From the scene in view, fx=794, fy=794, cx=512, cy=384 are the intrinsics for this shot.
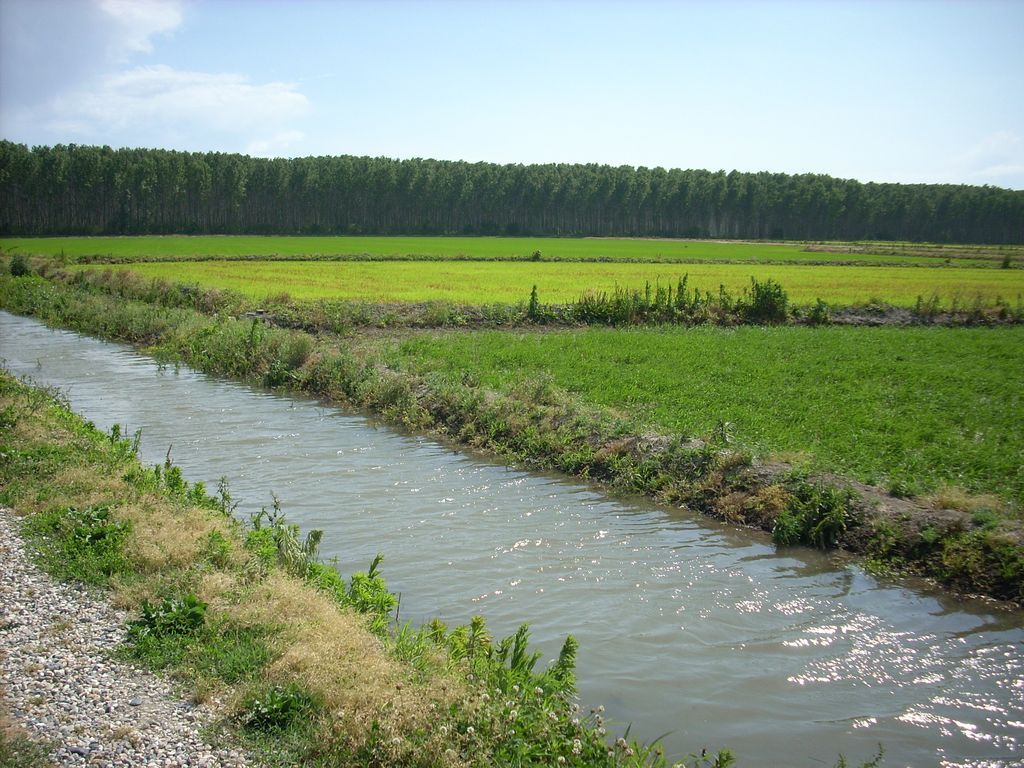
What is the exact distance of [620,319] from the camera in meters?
32.0

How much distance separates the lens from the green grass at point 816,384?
517 inches

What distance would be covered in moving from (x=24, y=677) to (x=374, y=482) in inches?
317

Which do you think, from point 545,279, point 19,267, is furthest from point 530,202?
point 19,267

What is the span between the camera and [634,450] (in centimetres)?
1437

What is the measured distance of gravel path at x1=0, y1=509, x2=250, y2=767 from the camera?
5480 mm

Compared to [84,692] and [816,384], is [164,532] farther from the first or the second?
[816,384]

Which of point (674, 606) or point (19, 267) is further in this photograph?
point (19, 267)

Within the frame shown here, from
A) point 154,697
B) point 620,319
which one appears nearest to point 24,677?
point 154,697

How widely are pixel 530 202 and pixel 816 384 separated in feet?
375

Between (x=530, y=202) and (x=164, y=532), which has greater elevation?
(x=530, y=202)

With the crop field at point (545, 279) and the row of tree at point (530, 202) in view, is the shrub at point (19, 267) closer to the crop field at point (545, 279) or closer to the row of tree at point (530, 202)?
the crop field at point (545, 279)

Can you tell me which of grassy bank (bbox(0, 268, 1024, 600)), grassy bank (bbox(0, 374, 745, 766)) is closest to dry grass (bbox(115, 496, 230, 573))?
grassy bank (bbox(0, 374, 745, 766))

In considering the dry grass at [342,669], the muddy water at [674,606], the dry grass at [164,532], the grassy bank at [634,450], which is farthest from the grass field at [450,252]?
the dry grass at [342,669]

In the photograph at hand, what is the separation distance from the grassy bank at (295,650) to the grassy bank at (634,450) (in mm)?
5535
